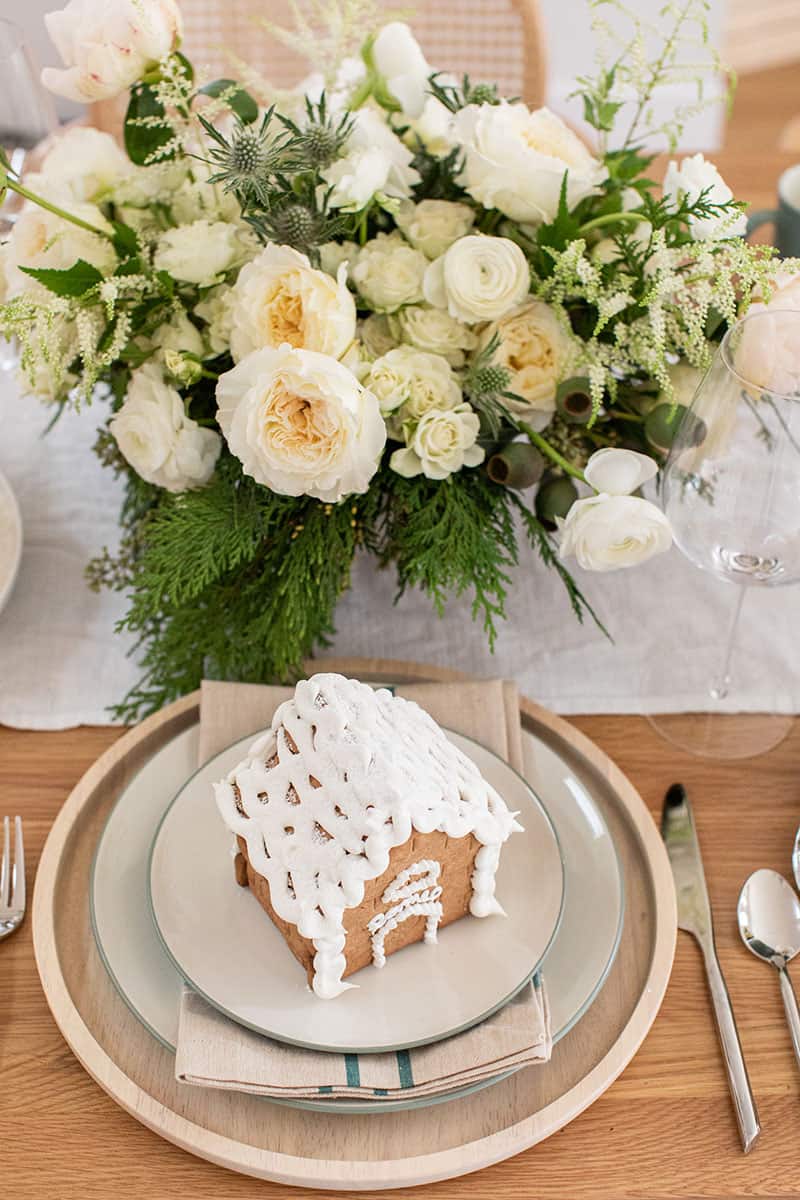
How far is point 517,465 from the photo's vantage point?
0.85m

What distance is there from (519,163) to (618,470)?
26 centimetres

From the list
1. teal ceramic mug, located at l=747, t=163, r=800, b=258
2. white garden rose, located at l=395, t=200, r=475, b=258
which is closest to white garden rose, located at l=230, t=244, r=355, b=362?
white garden rose, located at l=395, t=200, r=475, b=258

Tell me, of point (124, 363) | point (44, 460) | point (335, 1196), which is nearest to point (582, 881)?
point (335, 1196)

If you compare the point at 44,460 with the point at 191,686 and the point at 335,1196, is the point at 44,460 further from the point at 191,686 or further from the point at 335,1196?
the point at 335,1196

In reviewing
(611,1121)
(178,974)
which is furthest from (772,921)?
(178,974)

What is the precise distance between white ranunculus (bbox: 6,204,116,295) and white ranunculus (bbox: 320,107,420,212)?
0.62ft

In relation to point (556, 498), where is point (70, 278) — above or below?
above

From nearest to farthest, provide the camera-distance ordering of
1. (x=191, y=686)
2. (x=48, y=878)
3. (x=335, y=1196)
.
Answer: (x=335, y=1196) → (x=48, y=878) → (x=191, y=686)

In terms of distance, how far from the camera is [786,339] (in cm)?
72

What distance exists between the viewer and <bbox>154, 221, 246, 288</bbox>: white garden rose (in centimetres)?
86

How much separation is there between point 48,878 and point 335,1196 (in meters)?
0.29

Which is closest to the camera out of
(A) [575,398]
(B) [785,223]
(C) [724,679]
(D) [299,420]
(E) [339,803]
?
(E) [339,803]

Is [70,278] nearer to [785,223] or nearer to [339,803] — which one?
[339,803]

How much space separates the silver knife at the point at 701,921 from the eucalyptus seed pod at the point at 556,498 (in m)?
0.24
